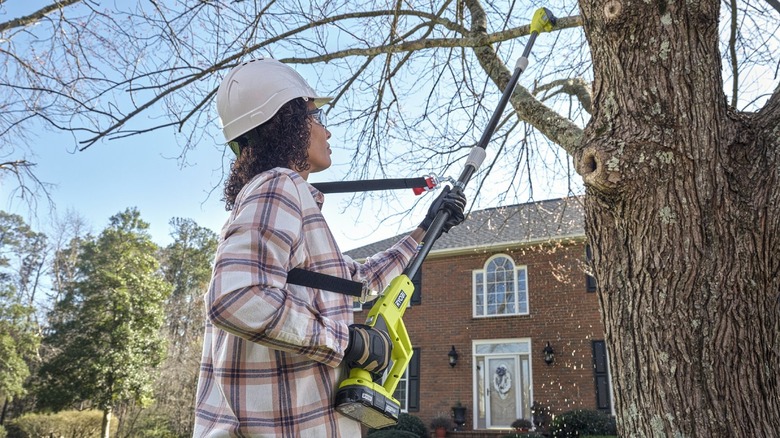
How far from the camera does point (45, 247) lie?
1261 inches

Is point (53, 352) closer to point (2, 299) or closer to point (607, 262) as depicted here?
point (2, 299)

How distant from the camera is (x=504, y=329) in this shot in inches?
611

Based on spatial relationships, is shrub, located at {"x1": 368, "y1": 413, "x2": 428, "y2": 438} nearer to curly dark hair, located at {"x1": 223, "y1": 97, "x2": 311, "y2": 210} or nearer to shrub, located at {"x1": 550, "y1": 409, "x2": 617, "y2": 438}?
shrub, located at {"x1": 550, "y1": 409, "x2": 617, "y2": 438}

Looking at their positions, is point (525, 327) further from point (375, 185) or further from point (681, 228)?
point (681, 228)

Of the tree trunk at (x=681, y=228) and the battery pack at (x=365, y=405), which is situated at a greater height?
the tree trunk at (x=681, y=228)

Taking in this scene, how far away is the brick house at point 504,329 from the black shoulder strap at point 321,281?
40.7ft

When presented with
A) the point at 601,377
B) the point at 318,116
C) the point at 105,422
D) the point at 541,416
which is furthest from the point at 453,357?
the point at 318,116

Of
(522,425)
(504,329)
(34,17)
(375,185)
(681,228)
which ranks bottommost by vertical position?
(522,425)

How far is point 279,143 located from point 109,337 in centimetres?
2035

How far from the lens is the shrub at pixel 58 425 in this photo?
18453 mm

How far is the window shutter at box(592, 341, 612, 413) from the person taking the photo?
13269 millimetres

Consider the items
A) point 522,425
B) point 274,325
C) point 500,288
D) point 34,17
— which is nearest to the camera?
point 274,325

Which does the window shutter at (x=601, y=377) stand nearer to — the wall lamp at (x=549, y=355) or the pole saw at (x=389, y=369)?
the wall lamp at (x=549, y=355)

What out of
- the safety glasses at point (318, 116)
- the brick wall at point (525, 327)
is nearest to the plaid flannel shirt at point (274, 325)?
the safety glasses at point (318, 116)
